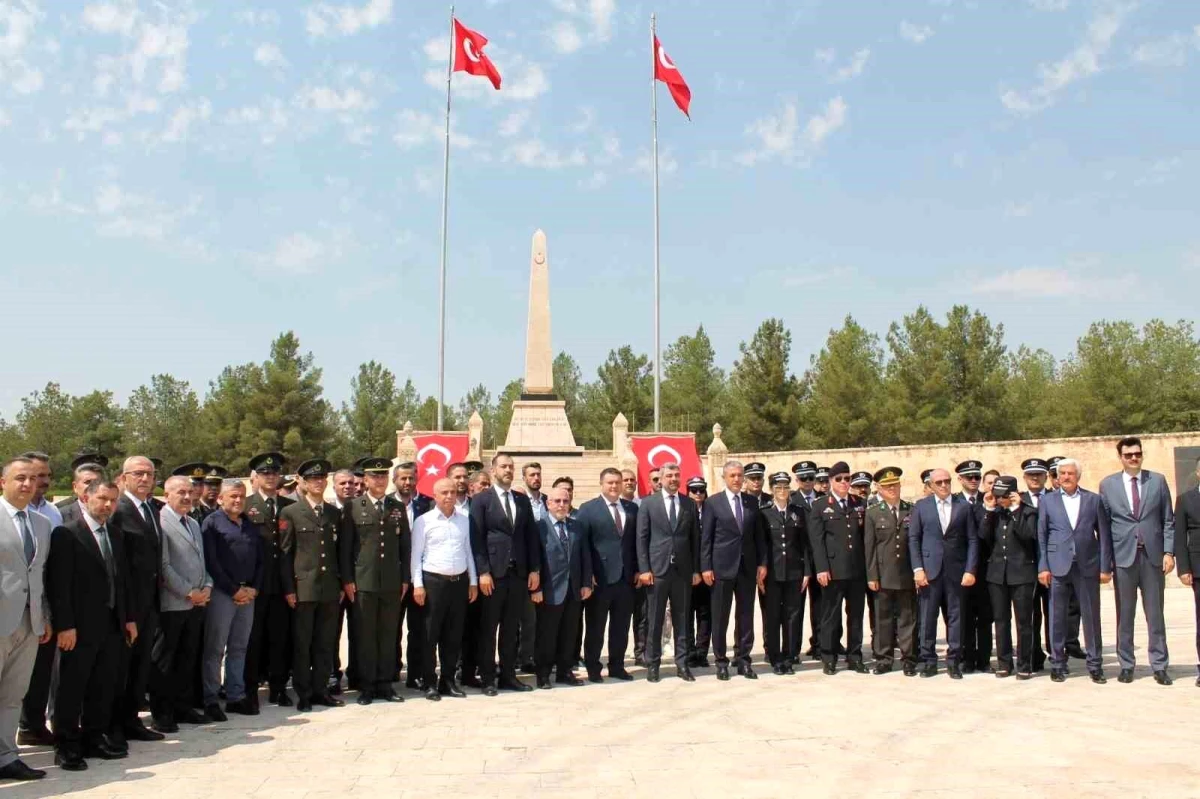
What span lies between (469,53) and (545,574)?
22.1 metres

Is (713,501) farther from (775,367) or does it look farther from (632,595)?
(775,367)

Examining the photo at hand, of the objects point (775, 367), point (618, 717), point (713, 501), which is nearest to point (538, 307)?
point (775, 367)

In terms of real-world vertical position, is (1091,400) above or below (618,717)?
above

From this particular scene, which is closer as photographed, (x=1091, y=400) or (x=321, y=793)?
(x=321, y=793)

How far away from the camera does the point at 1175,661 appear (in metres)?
8.09

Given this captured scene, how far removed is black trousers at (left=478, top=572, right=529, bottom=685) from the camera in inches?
279

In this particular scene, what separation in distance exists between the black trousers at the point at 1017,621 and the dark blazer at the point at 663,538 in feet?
8.16

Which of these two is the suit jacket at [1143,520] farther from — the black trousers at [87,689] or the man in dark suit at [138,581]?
the black trousers at [87,689]

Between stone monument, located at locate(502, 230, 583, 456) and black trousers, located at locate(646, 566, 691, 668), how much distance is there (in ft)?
62.5

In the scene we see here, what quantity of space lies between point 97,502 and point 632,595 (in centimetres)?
421

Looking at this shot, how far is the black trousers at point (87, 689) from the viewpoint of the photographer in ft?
16.5

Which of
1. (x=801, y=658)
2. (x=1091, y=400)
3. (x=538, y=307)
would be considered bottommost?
(x=801, y=658)

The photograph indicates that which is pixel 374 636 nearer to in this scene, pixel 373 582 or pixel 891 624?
pixel 373 582

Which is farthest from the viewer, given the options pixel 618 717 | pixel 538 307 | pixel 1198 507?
pixel 538 307
